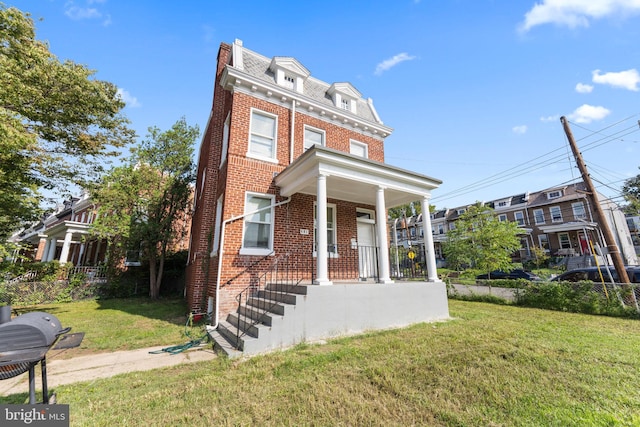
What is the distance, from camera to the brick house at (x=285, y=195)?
6.64m

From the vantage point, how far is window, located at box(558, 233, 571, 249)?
27.1m

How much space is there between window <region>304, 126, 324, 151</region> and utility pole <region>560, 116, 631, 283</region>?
10.6 meters

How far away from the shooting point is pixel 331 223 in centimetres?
888

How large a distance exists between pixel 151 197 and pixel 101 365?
34.8ft

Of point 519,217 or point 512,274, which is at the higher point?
point 519,217

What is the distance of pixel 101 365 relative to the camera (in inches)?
174

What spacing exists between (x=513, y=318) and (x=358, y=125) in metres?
8.40

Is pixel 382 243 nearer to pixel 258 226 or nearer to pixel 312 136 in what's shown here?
pixel 258 226

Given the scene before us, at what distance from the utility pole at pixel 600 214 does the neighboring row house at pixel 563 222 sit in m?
14.7

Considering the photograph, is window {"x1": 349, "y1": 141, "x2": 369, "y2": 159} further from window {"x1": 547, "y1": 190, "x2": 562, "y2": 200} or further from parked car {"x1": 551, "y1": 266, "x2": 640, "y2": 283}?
window {"x1": 547, "y1": 190, "x2": 562, "y2": 200}

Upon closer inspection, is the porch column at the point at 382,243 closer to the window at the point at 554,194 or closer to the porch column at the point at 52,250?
the porch column at the point at 52,250

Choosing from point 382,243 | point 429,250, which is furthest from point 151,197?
point 429,250

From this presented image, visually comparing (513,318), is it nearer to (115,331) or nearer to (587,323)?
(587,323)

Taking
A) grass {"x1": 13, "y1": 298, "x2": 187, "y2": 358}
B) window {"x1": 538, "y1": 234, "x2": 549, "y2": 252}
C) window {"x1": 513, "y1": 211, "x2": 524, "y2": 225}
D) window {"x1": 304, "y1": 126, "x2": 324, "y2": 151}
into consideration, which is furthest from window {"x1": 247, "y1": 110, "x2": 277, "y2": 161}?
window {"x1": 513, "y1": 211, "x2": 524, "y2": 225}
